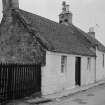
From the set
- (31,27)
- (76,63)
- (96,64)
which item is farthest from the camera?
(96,64)

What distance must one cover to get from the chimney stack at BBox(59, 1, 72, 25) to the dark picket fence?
13.6 meters

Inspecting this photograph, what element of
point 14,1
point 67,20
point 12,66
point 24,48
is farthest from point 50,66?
point 67,20

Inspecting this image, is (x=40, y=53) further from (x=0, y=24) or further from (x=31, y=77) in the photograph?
(x=0, y=24)

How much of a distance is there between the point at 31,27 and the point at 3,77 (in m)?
4.91

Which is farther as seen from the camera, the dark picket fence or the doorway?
the doorway

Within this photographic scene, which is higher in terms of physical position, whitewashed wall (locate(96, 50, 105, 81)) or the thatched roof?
the thatched roof

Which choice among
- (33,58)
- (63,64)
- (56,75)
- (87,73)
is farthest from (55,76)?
(87,73)

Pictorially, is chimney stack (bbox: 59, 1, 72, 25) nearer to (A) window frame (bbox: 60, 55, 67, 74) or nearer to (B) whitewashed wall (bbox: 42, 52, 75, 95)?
(B) whitewashed wall (bbox: 42, 52, 75, 95)

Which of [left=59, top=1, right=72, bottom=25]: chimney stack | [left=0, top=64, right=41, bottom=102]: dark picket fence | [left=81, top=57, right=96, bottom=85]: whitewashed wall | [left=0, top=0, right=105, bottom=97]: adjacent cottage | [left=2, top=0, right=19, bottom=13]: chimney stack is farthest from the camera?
[left=59, top=1, right=72, bottom=25]: chimney stack

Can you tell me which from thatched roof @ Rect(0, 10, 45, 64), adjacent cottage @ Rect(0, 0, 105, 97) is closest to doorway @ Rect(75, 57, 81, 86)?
adjacent cottage @ Rect(0, 0, 105, 97)

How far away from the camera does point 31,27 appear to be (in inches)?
535

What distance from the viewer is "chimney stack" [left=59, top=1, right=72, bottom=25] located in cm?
2452

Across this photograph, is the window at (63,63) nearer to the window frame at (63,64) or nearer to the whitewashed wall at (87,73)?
the window frame at (63,64)

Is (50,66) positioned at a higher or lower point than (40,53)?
lower
